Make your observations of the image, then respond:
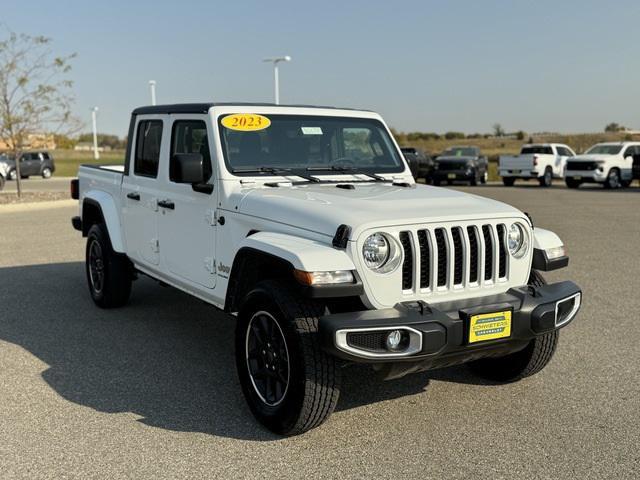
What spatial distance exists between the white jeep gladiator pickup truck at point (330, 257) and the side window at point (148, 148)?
0.52 ft

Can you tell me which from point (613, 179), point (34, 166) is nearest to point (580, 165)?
point (613, 179)

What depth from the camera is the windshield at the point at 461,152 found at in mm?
28984

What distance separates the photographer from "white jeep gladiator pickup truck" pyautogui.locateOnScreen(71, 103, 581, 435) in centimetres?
359

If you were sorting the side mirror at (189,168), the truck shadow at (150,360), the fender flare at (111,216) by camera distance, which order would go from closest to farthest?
the truck shadow at (150,360)
the side mirror at (189,168)
the fender flare at (111,216)

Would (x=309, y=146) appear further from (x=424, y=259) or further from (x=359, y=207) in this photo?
(x=424, y=259)

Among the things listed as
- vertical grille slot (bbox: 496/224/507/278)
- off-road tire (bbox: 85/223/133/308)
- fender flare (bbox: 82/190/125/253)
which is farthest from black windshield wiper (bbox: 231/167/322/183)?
off-road tire (bbox: 85/223/133/308)

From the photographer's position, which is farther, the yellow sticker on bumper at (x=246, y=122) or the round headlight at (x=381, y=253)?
the yellow sticker on bumper at (x=246, y=122)

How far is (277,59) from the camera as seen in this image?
37594mm

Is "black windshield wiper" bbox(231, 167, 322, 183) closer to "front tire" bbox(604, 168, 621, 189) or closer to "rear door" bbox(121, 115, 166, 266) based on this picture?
"rear door" bbox(121, 115, 166, 266)

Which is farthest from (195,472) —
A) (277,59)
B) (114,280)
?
(277,59)

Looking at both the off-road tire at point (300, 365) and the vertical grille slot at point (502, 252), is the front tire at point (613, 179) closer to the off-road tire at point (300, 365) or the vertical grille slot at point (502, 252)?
the vertical grille slot at point (502, 252)

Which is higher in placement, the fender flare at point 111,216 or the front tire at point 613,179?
the fender flare at point 111,216

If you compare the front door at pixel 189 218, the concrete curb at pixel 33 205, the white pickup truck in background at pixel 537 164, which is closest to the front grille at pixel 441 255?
the front door at pixel 189 218

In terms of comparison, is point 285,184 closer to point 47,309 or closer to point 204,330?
point 204,330
